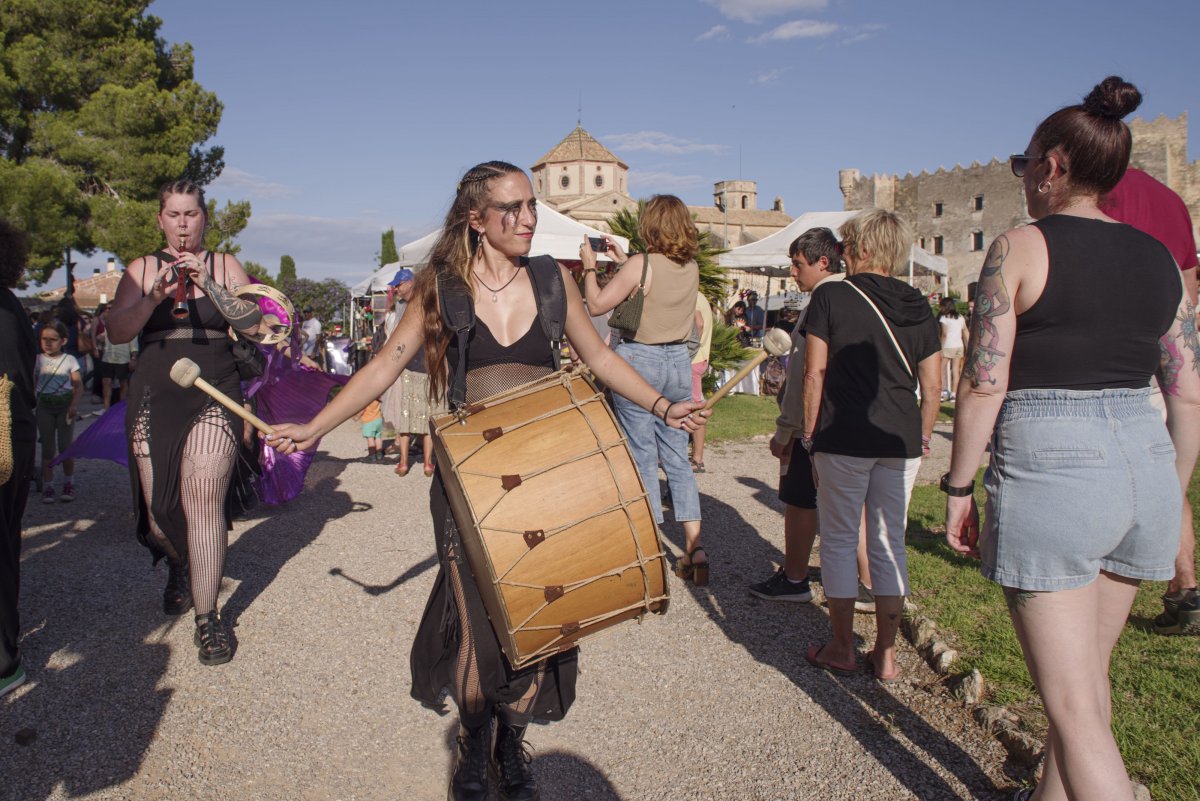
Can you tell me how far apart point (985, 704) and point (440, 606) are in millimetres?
2260

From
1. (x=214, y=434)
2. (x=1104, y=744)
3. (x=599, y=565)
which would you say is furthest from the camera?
(x=214, y=434)

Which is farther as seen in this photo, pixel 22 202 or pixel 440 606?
pixel 22 202

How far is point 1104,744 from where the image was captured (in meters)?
2.10

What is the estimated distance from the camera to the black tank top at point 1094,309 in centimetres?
215

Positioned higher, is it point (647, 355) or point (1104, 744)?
point (647, 355)

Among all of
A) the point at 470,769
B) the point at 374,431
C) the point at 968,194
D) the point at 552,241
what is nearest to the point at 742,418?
the point at 552,241

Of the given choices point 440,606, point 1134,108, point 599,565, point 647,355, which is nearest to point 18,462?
point 440,606

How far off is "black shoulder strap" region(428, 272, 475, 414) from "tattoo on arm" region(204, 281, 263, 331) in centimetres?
148

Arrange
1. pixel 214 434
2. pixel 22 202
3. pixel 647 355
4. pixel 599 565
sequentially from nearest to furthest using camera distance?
pixel 599 565 → pixel 214 434 → pixel 647 355 → pixel 22 202

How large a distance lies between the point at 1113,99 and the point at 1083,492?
101cm

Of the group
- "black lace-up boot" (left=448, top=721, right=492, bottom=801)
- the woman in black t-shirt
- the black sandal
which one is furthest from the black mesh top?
the black sandal

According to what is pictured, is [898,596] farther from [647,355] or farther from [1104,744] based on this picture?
[647,355]

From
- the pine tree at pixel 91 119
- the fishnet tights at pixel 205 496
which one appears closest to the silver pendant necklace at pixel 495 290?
the fishnet tights at pixel 205 496

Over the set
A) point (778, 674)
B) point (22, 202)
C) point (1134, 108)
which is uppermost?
point (22, 202)
